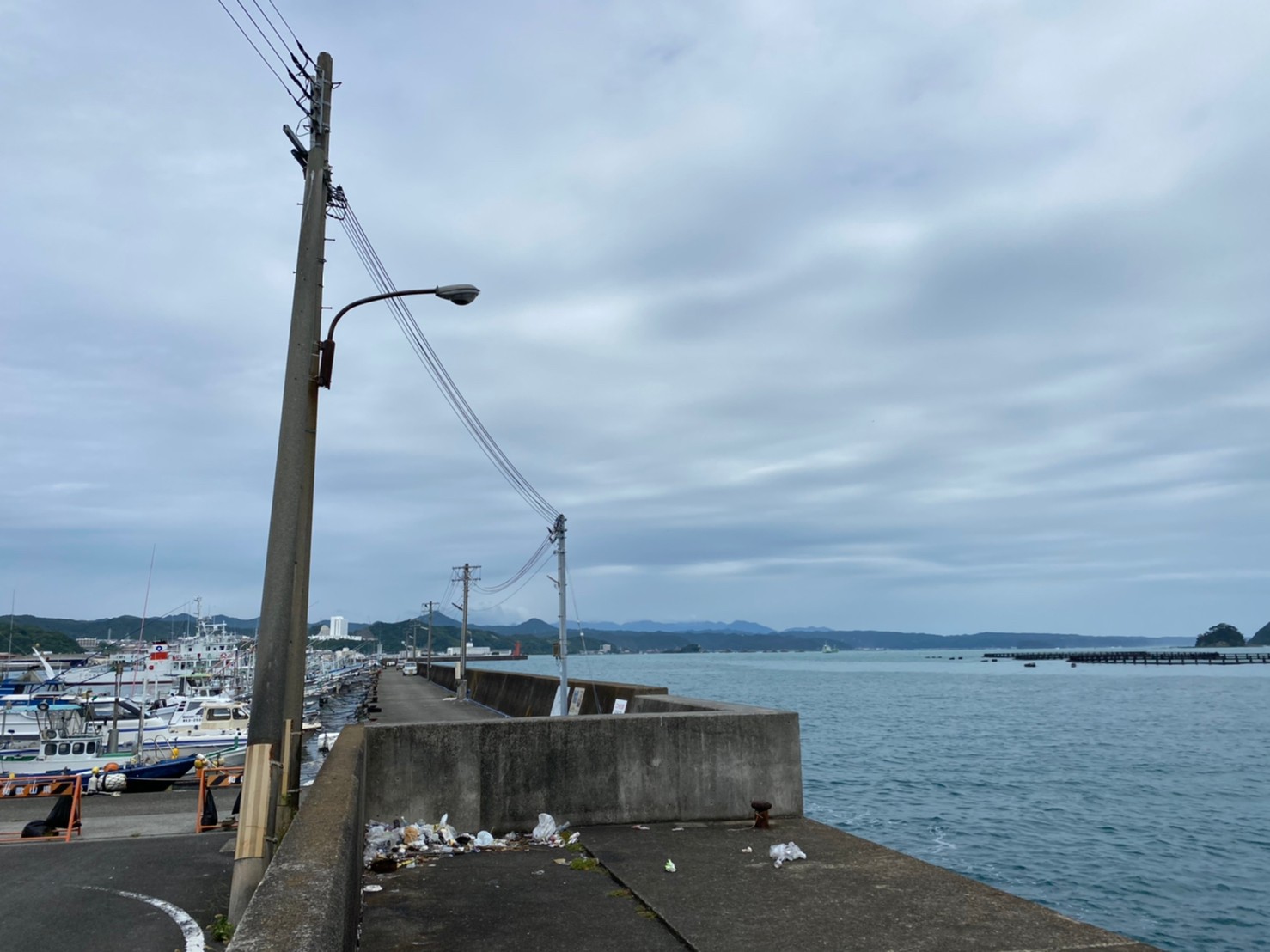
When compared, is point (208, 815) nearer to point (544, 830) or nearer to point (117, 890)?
point (117, 890)

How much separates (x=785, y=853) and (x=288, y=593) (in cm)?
464

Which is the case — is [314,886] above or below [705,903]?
above

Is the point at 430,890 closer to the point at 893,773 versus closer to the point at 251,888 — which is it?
the point at 251,888

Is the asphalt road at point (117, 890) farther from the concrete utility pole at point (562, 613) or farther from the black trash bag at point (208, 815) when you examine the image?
the concrete utility pole at point (562, 613)

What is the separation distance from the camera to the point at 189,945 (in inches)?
292

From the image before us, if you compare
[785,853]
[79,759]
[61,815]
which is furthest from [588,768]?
[79,759]

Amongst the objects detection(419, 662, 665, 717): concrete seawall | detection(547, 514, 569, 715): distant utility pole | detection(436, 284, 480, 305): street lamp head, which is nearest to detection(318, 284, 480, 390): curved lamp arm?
detection(436, 284, 480, 305): street lamp head

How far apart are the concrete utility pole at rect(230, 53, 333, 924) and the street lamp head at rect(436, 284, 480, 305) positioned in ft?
4.41

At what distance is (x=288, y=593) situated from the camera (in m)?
7.50

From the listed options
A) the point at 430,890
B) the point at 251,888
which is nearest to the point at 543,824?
the point at 430,890

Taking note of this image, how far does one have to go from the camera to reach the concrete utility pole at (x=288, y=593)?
691 cm

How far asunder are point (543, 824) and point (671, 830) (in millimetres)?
1222

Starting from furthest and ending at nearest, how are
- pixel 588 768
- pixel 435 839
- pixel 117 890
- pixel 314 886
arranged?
pixel 117 890, pixel 588 768, pixel 435 839, pixel 314 886

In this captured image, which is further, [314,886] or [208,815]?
[208,815]
